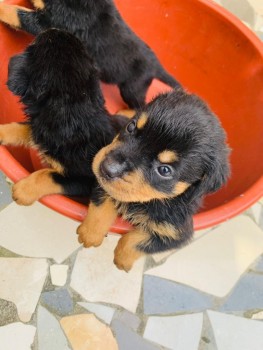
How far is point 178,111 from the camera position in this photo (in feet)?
3.72

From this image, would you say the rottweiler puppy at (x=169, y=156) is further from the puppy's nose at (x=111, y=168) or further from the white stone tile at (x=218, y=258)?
the white stone tile at (x=218, y=258)

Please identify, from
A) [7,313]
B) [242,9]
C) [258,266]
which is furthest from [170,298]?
[242,9]

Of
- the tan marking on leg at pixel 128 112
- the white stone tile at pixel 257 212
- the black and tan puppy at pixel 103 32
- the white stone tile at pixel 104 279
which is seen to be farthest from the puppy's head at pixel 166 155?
the white stone tile at pixel 257 212

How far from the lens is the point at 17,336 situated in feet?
5.76

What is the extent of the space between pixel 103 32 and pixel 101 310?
1204 millimetres

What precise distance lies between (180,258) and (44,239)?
67 centimetres

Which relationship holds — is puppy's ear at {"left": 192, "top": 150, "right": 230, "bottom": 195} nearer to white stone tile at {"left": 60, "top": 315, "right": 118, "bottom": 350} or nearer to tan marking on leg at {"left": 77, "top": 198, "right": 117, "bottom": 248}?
tan marking on leg at {"left": 77, "top": 198, "right": 117, "bottom": 248}

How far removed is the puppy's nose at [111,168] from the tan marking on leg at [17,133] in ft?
1.54

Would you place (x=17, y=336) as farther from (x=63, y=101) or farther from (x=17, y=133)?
(x=63, y=101)

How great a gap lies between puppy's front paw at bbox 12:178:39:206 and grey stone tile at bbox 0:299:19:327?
0.69m

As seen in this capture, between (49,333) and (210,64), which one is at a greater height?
(210,64)

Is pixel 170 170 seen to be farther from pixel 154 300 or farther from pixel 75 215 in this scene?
pixel 154 300

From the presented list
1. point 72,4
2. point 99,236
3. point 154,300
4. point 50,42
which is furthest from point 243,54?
point 154,300

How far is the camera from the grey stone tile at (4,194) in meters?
A: 2.02
